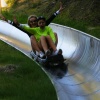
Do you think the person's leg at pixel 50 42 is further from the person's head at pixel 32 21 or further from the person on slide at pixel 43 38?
the person's head at pixel 32 21

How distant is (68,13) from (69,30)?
478cm

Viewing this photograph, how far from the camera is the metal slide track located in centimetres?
581

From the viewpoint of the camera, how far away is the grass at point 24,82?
19.6 feet

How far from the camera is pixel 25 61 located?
8.53m

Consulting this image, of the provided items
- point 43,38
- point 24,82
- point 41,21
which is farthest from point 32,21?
point 24,82

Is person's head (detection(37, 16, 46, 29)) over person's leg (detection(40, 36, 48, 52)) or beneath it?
over

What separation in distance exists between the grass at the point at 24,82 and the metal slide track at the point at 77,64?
212 mm

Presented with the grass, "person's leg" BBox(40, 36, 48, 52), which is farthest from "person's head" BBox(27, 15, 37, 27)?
the grass

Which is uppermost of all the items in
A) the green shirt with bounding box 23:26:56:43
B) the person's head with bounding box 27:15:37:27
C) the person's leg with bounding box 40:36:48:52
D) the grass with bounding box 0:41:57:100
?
the person's head with bounding box 27:15:37:27

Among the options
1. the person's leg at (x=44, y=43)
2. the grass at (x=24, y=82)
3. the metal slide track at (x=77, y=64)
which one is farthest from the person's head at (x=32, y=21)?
the metal slide track at (x=77, y=64)

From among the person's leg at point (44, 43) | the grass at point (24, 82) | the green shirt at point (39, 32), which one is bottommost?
the grass at point (24, 82)

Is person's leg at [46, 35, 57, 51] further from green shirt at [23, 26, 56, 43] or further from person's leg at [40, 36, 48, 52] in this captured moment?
green shirt at [23, 26, 56, 43]

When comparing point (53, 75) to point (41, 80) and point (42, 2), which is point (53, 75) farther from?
point (42, 2)

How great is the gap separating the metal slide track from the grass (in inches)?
8.3
